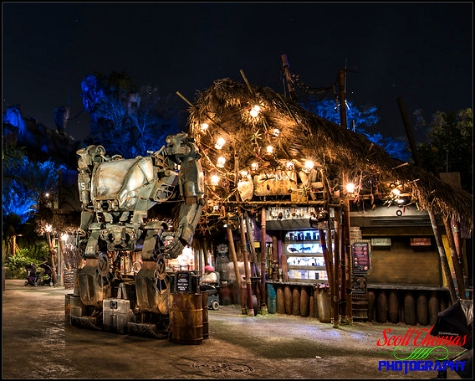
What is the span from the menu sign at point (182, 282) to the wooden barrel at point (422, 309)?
6676mm

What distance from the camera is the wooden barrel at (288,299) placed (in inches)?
631

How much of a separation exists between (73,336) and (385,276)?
1139 cm

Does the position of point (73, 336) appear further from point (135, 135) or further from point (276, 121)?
point (135, 135)

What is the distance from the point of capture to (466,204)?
12266 millimetres

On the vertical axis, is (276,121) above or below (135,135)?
below

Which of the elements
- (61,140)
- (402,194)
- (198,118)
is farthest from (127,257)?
(61,140)

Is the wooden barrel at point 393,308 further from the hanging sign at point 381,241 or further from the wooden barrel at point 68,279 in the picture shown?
the wooden barrel at point 68,279

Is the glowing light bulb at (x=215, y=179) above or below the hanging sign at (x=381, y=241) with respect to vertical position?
above

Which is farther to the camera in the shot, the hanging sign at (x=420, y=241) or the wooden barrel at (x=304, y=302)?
→ the hanging sign at (x=420, y=241)

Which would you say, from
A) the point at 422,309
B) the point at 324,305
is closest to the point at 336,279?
the point at 324,305

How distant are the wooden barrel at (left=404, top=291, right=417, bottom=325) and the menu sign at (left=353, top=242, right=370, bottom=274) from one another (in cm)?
138

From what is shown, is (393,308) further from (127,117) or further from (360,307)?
(127,117)

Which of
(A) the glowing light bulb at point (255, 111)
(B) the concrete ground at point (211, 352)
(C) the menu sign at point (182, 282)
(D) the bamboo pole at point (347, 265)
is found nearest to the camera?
(B) the concrete ground at point (211, 352)

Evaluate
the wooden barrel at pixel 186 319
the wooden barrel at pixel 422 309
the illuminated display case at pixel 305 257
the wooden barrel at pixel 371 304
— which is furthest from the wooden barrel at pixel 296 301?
the wooden barrel at pixel 186 319
